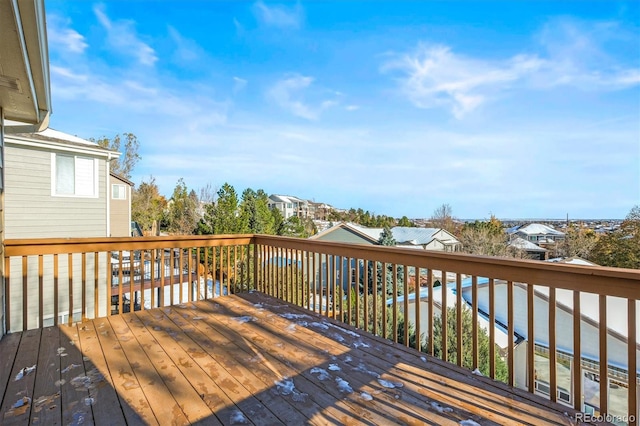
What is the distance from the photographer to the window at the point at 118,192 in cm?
1363

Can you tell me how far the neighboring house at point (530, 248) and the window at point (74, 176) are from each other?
20.9 metres

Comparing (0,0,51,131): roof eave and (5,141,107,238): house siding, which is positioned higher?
(0,0,51,131): roof eave

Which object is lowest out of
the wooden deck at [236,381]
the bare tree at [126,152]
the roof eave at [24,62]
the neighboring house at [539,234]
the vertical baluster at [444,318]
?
the neighboring house at [539,234]

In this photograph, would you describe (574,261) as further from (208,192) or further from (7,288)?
(208,192)

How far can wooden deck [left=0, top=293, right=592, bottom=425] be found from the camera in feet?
5.29

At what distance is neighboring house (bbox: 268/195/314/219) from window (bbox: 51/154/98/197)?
97.7 ft

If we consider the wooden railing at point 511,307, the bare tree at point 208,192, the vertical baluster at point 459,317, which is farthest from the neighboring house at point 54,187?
the bare tree at point 208,192

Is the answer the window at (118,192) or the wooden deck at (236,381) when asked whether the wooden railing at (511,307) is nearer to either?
the wooden deck at (236,381)

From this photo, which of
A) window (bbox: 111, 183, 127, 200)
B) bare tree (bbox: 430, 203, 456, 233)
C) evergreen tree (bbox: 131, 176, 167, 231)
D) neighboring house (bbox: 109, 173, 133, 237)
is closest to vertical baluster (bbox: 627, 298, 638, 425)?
neighboring house (bbox: 109, 173, 133, 237)

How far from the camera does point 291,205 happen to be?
1596 inches

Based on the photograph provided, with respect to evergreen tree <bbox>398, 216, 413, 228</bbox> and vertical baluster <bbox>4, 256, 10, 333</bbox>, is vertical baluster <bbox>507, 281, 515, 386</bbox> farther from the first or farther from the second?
evergreen tree <bbox>398, 216, 413, 228</bbox>

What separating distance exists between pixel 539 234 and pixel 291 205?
27.1 meters

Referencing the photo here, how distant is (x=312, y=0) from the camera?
238 inches

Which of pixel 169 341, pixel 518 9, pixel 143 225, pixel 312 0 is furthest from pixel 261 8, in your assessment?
pixel 143 225
